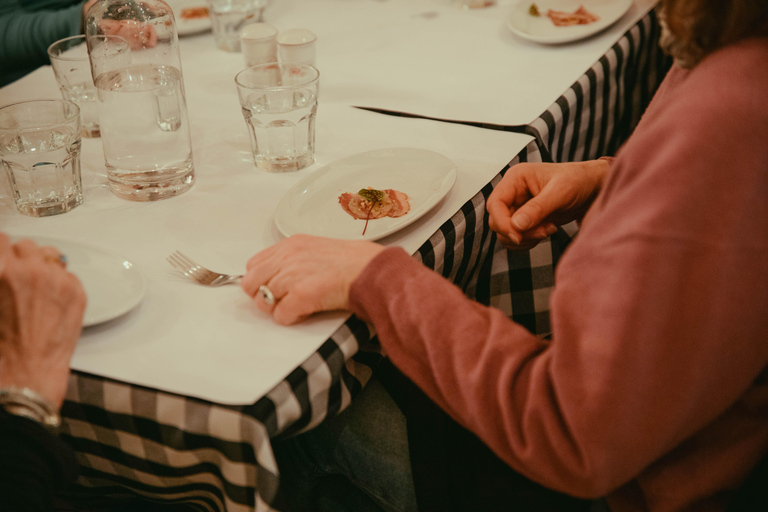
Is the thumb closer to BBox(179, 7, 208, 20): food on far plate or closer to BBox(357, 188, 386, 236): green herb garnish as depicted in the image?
BBox(357, 188, 386, 236): green herb garnish

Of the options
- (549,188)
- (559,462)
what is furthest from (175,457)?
(549,188)

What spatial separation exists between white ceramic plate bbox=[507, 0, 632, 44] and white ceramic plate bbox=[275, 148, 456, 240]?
27.4 inches

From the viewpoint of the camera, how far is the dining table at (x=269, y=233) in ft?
2.00

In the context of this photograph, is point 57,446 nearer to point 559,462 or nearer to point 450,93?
point 559,462

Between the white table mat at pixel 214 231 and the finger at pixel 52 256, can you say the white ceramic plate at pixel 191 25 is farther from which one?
the finger at pixel 52 256

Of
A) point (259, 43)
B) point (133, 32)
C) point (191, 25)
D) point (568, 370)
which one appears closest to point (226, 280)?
point (568, 370)

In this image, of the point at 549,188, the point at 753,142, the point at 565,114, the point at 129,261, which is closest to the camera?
the point at 753,142

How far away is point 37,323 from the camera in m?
0.61

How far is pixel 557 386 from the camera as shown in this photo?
57 centimetres

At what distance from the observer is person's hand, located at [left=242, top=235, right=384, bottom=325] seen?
665 mm

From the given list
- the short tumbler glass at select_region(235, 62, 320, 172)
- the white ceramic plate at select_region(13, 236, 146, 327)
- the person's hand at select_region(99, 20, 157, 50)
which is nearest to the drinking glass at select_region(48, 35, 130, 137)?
the person's hand at select_region(99, 20, 157, 50)

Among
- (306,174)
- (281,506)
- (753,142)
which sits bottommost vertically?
(281,506)

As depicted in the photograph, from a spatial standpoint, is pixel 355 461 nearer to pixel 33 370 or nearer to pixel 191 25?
pixel 33 370

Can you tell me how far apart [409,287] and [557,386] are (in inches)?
7.4
